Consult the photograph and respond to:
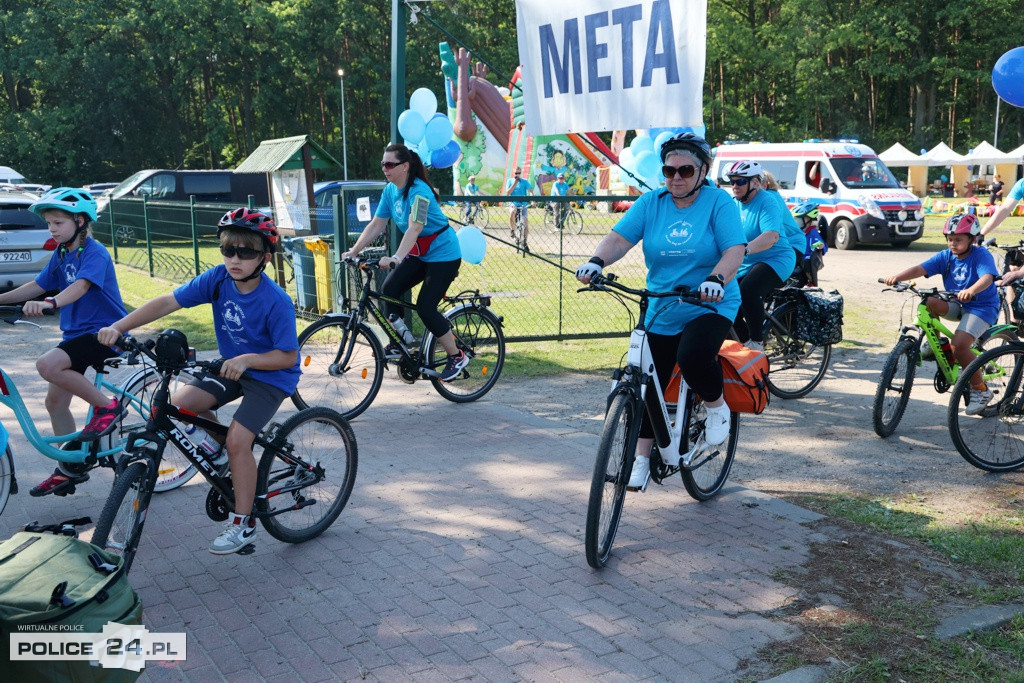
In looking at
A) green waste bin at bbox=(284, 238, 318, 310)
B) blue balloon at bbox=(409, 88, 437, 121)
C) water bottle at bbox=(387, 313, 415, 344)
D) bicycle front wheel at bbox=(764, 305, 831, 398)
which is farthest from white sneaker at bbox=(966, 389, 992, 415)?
green waste bin at bbox=(284, 238, 318, 310)

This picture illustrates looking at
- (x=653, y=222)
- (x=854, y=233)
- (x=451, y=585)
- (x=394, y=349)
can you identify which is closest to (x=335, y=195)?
(x=394, y=349)

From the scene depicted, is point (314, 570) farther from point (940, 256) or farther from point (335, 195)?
point (335, 195)

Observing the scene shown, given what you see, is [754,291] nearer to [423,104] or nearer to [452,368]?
[452,368]

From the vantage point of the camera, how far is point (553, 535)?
499 cm

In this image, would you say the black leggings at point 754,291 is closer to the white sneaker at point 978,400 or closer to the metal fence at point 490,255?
the white sneaker at point 978,400

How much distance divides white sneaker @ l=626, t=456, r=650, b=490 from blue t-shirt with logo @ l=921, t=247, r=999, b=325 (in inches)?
121

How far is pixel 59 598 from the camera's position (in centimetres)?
282

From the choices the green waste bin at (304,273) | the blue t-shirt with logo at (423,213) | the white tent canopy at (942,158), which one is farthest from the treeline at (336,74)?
the blue t-shirt with logo at (423,213)

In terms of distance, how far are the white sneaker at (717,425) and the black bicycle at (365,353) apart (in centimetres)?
307

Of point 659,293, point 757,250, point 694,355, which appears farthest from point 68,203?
point 757,250

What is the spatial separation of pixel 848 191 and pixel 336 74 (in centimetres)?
3472

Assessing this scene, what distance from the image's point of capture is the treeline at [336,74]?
44125 millimetres

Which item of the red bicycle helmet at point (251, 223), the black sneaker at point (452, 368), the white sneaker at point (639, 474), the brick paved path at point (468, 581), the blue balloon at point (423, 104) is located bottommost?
the brick paved path at point (468, 581)

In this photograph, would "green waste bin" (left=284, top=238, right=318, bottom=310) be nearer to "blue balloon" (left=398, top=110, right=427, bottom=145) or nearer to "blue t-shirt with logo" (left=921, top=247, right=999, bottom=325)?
"blue balloon" (left=398, top=110, right=427, bottom=145)
